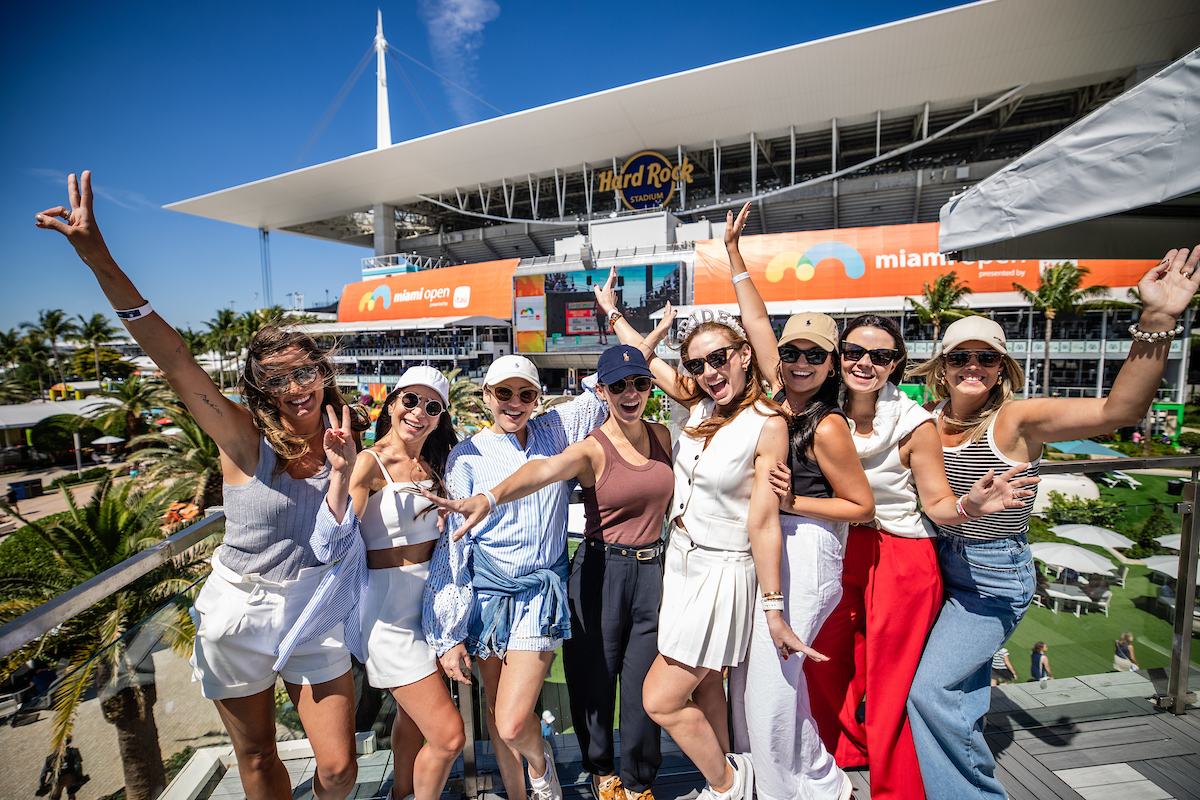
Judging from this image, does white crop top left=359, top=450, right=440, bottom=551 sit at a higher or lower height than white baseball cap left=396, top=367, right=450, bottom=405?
lower

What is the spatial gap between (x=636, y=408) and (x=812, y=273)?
25662mm

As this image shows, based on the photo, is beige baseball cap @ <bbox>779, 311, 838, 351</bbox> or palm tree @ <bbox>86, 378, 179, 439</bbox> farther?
palm tree @ <bbox>86, 378, 179, 439</bbox>

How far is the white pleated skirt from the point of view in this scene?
76.7 inches

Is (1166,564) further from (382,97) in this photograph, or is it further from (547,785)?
(382,97)

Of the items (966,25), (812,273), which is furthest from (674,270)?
(966,25)

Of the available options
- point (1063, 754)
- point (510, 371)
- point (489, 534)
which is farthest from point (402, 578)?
point (1063, 754)

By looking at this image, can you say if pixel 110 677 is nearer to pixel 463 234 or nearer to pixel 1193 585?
pixel 1193 585

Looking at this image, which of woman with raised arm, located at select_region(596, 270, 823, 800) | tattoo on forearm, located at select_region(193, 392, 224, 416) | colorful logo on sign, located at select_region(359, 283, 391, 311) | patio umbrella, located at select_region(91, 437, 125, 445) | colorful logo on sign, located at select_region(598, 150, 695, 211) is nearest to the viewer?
tattoo on forearm, located at select_region(193, 392, 224, 416)

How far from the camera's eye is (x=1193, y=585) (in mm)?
2730

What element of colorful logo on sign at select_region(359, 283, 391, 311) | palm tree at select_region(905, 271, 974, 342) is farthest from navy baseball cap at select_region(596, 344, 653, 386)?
colorful logo on sign at select_region(359, 283, 391, 311)

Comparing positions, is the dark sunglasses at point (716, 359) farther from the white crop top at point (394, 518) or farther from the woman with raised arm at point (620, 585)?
the white crop top at point (394, 518)

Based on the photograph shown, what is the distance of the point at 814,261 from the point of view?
24.9 meters

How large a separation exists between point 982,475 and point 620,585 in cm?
154

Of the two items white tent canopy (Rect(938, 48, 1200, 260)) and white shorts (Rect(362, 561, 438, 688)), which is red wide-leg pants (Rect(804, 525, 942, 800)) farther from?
white shorts (Rect(362, 561, 438, 688))
